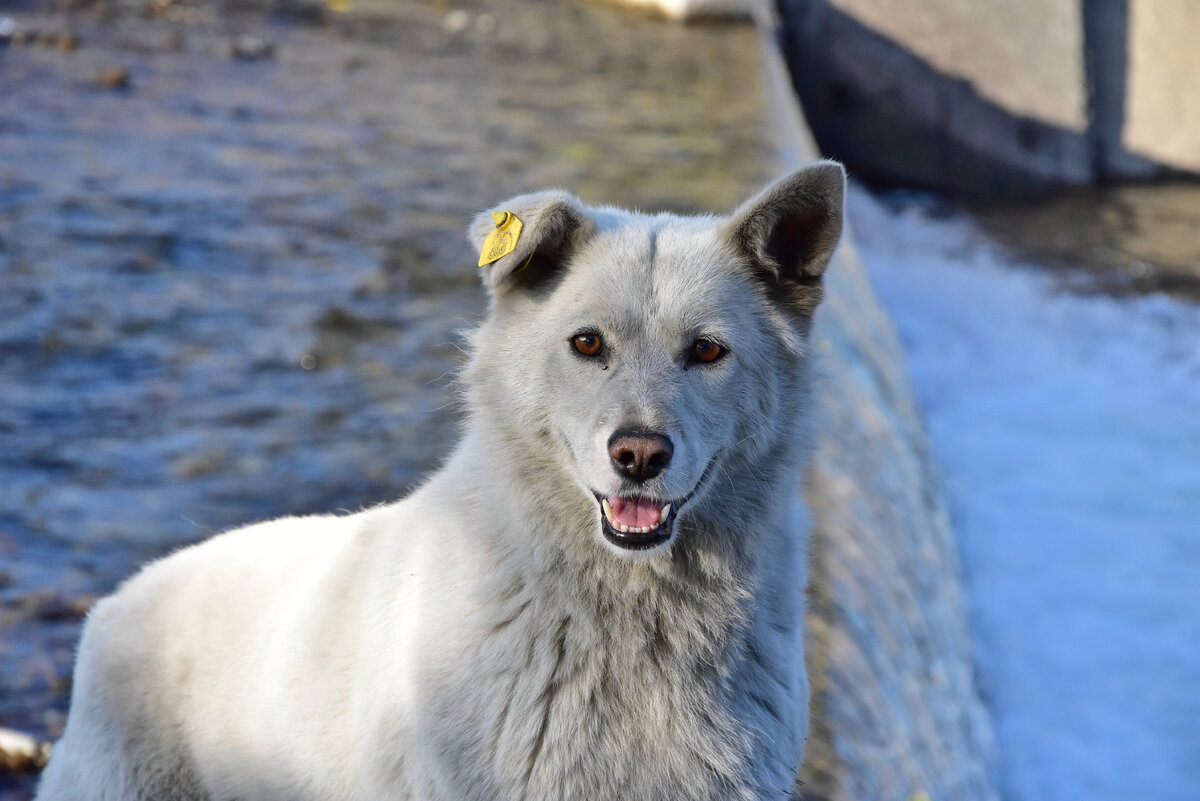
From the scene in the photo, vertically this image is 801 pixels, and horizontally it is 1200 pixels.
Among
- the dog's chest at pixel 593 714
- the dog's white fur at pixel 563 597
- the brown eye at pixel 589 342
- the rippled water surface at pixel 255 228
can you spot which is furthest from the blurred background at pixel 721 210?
the brown eye at pixel 589 342

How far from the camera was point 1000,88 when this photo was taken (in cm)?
1480

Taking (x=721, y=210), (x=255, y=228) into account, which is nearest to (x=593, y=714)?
(x=721, y=210)

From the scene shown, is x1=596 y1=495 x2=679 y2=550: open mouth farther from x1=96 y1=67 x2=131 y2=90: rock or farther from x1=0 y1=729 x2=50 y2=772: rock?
x1=96 y1=67 x2=131 y2=90: rock

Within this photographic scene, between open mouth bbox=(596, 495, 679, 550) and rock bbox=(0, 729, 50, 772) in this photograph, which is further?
rock bbox=(0, 729, 50, 772)

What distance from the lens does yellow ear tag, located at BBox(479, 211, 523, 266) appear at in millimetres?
2619

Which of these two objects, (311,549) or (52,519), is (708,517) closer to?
(311,549)

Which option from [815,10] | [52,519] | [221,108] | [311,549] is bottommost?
[815,10]

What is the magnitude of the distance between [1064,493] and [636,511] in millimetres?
8601

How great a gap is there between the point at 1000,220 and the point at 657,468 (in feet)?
42.7

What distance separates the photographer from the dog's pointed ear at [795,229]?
2686 mm

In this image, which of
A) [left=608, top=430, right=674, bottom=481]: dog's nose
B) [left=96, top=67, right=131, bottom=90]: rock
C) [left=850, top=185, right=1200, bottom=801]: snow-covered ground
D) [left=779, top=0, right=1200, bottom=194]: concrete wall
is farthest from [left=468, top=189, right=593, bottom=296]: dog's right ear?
[left=779, top=0, right=1200, bottom=194]: concrete wall

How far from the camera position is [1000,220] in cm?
1440

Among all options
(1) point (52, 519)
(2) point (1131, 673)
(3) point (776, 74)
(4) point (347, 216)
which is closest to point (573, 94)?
(3) point (776, 74)

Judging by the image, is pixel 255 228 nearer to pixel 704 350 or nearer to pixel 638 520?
pixel 704 350
